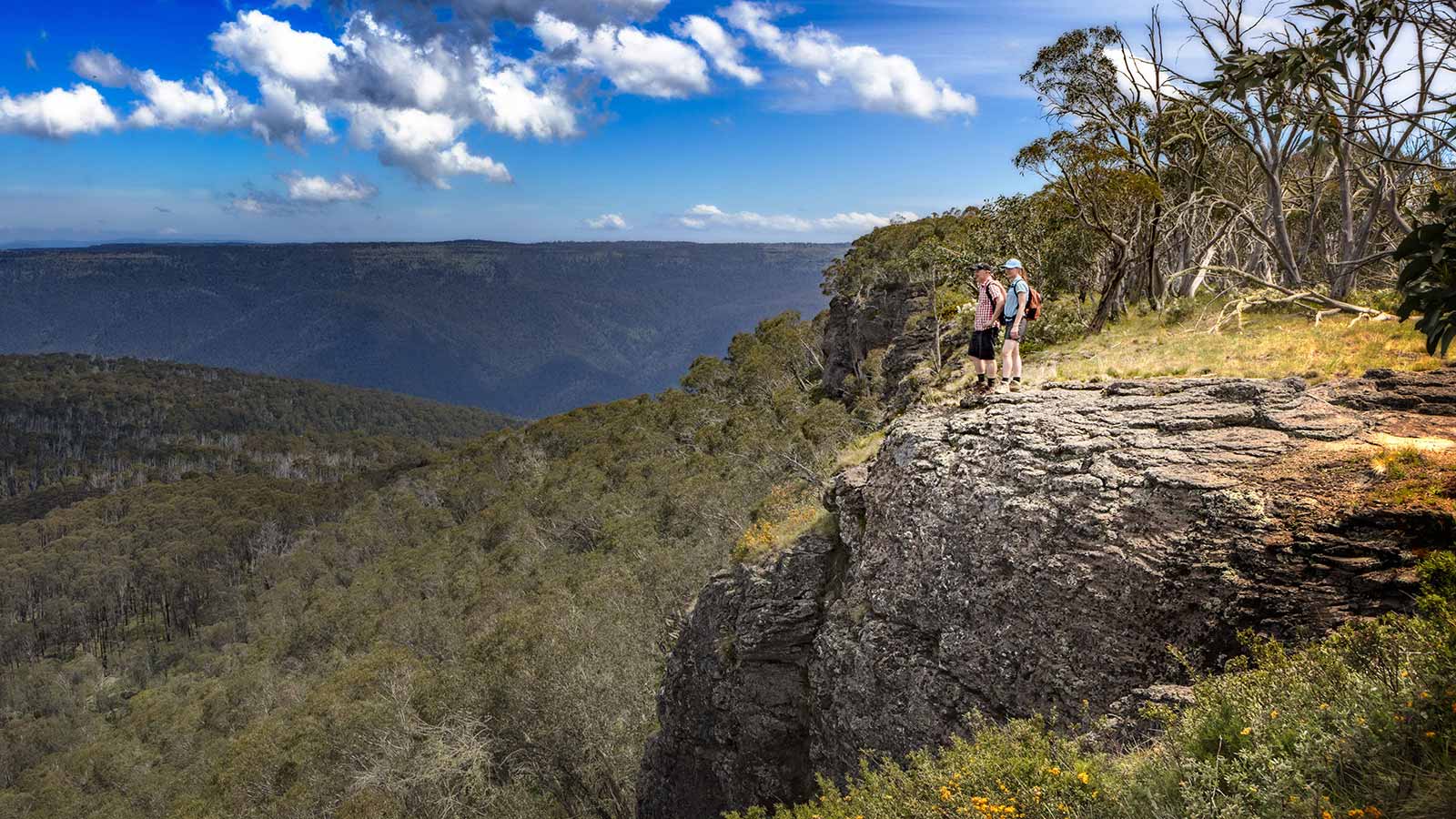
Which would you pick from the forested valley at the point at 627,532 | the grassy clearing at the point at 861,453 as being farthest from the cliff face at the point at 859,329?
the grassy clearing at the point at 861,453

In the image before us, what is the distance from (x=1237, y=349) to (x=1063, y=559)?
17.1ft

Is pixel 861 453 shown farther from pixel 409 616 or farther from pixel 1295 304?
pixel 409 616

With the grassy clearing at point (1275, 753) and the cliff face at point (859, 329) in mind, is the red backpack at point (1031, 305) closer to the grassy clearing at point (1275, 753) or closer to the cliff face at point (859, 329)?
the grassy clearing at point (1275, 753)

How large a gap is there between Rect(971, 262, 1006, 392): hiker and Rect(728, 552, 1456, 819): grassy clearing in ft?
17.6

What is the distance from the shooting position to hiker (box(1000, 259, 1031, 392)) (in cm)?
1072

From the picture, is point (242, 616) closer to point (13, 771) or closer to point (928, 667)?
point (13, 771)

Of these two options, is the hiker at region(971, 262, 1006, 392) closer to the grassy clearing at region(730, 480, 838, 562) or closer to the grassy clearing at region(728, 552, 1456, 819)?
the grassy clearing at region(730, 480, 838, 562)

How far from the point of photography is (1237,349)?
10680mm

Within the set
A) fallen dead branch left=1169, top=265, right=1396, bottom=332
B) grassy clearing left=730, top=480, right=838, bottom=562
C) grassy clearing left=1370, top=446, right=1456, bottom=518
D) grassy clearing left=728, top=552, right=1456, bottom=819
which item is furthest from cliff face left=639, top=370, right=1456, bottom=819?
fallen dead branch left=1169, top=265, right=1396, bottom=332

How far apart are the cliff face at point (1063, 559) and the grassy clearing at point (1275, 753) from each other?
0.69 metres

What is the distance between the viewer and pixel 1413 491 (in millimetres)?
6195

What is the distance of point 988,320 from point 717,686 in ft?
23.2

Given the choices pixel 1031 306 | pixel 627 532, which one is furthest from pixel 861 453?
pixel 627 532

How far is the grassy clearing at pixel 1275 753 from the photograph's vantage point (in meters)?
4.26
